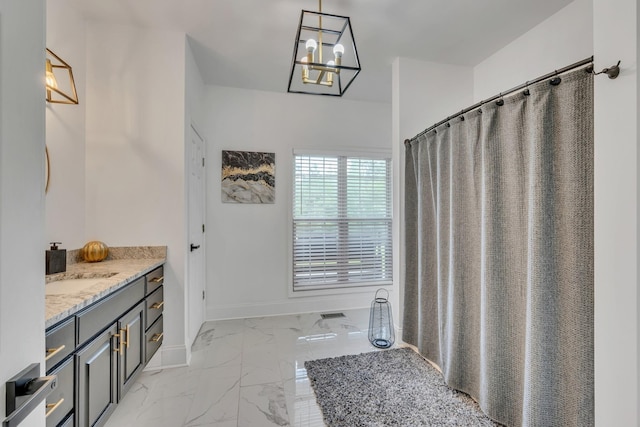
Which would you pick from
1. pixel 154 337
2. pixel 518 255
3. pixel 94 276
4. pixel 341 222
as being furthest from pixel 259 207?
pixel 518 255

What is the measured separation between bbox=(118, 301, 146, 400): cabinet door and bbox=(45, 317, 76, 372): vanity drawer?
425 mm

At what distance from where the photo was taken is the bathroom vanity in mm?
1101

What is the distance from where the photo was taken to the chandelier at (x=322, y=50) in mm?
1594

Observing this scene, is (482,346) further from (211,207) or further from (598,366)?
(211,207)

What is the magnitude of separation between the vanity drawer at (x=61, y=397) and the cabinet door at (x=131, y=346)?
0.42 meters

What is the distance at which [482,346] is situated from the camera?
1688 millimetres

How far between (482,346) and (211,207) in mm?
2863

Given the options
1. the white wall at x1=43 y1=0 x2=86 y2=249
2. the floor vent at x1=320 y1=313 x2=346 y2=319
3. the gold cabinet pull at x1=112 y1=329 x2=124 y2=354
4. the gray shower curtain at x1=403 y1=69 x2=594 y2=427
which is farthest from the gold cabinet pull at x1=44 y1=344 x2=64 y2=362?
the floor vent at x1=320 y1=313 x2=346 y2=319

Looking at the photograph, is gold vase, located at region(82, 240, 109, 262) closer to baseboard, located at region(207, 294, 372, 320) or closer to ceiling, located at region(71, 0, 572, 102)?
baseboard, located at region(207, 294, 372, 320)

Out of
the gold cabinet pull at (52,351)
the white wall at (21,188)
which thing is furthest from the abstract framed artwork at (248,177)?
the white wall at (21,188)

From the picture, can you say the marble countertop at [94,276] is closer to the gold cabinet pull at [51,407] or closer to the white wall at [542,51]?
the gold cabinet pull at [51,407]

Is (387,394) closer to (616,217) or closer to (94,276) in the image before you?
(616,217)

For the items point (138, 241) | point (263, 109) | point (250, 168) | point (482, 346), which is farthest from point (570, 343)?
point (263, 109)

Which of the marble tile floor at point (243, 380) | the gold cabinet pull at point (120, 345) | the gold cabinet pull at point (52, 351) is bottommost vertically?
the marble tile floor at point (243, 380)
